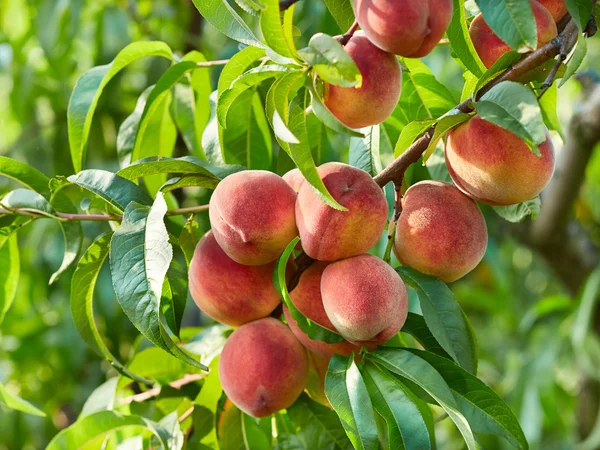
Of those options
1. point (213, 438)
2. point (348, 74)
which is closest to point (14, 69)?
point (213, 438)

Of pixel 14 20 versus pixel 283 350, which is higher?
pixel 283 350

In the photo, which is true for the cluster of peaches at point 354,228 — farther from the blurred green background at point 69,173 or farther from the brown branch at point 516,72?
the blurred green background at point 69,173

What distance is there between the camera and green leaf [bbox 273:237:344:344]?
1.83 ft

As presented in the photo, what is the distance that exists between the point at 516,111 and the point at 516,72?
0.30ft

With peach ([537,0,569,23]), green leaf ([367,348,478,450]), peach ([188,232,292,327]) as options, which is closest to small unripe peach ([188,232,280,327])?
peach ([188,232,292,327])

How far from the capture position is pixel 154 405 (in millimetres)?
812

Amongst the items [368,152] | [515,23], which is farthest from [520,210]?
[515,23]

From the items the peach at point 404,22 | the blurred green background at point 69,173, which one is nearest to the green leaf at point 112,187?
the peach at point 404,22

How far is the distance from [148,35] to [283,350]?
4.27ft

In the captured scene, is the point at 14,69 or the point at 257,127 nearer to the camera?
the point at 257,127

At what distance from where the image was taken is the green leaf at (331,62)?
48 centimetres

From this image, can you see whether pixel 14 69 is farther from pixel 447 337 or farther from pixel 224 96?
pixel 447 337

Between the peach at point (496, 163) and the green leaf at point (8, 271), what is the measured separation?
47 cm

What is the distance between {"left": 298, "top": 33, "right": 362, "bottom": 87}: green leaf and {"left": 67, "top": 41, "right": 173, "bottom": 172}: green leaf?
0.34 m
